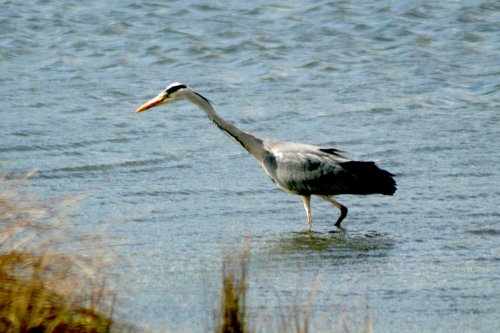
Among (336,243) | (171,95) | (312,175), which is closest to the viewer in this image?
(336,243)

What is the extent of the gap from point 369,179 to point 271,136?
9.42 feet

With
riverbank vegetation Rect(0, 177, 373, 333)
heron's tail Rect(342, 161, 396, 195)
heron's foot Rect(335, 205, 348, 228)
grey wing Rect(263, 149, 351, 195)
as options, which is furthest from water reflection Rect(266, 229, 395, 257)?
riverbank vegetation Rect(0, 177, 373, 333)

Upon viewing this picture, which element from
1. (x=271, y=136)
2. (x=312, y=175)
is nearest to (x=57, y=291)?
(x=312, y=175)

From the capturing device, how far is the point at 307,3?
17.1 metres

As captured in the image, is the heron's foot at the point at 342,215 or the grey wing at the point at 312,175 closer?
the heron's foot at the point at 342,215

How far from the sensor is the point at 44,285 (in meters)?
4.45

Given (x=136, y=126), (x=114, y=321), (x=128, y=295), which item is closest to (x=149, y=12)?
(x=136, y=126)

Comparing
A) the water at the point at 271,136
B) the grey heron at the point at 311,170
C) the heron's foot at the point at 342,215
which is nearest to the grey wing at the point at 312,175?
the grey heron at the point at 311,170

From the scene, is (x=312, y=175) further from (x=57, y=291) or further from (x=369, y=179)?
(x=57, y=291)

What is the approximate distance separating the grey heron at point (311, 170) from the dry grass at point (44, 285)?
3.62m

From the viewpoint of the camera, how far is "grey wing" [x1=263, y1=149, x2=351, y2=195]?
8469 mm

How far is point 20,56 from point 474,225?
8.35 m

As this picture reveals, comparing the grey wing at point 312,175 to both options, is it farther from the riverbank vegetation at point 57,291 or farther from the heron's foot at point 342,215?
the riverbank vegetation at point 57,291

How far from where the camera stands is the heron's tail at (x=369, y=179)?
26.8 feet
